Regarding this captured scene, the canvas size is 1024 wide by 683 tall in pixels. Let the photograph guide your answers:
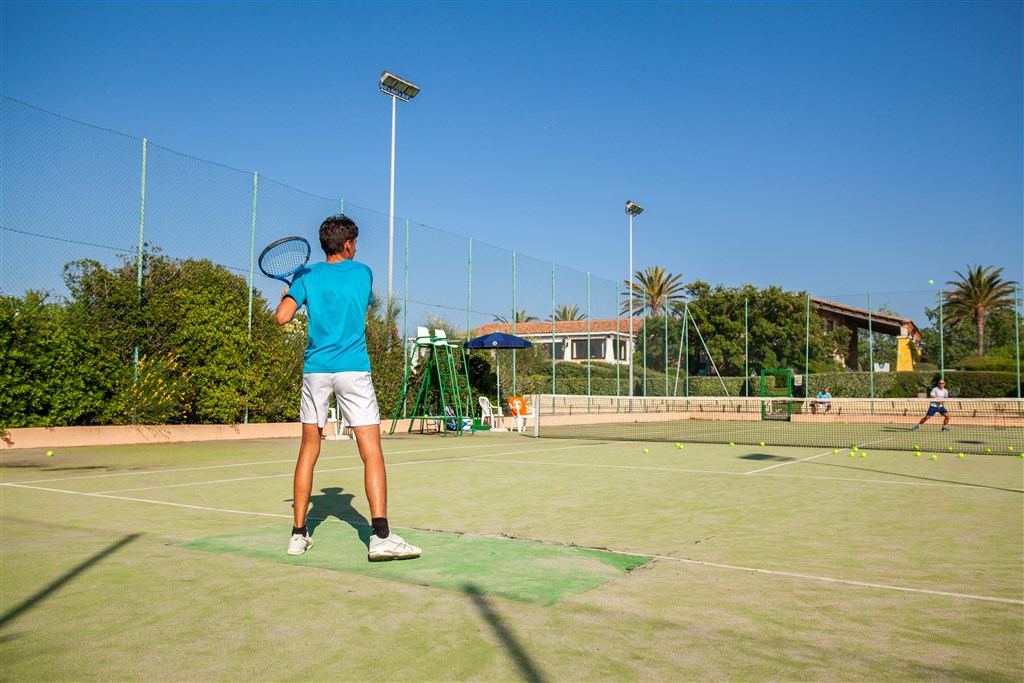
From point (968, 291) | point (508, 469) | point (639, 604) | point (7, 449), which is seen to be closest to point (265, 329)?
point (7, 449)

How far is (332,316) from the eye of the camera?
4.30 metres

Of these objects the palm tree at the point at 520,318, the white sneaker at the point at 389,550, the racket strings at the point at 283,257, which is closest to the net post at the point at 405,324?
the palm tree at the point at 520,318

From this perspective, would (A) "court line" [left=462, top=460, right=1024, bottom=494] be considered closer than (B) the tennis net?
Yes

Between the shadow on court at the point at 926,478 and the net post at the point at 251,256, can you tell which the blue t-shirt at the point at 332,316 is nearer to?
the shadow on court at the point at 926,478

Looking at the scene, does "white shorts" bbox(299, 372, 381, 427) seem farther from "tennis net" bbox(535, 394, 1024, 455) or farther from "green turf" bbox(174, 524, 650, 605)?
"tennis net" bbox(535, 394, 1024, 455)

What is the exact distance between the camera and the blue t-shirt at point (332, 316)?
429 centimetres

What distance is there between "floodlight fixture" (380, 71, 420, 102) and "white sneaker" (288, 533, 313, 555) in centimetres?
1874

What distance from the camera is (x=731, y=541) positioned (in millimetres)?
4953

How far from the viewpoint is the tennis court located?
107 inches

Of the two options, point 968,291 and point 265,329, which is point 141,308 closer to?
point 265,329

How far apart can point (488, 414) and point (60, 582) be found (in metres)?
15.8

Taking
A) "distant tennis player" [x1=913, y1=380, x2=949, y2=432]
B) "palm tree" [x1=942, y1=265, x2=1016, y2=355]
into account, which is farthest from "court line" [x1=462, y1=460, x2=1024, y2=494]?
"palm tree" [x1=942, y1=265, x2=1016, y2=355]

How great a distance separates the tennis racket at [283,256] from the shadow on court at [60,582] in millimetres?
1861

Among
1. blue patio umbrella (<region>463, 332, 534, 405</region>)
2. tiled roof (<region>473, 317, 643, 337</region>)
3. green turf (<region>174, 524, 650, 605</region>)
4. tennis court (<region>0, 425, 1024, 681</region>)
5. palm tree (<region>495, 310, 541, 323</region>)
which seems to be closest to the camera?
tennis court (<region>0, 425, 1024, 681</region>)
